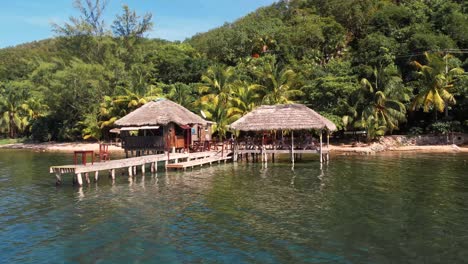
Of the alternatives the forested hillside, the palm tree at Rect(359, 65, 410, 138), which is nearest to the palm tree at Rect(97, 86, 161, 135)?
the forested hillside

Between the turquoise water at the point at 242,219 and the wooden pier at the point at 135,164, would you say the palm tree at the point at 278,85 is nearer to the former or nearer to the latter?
the wooden pier at the point at 135,164

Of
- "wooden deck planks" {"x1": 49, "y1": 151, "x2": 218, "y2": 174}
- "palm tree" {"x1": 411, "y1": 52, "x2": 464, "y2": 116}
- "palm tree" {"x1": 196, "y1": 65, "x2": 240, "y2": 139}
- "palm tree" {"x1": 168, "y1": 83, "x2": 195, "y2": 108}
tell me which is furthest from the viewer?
"palm tree" {"x1": 168, "y1": 83, "x2": 195, "y2": 108}

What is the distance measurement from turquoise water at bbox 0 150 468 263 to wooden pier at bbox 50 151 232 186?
2.55ft

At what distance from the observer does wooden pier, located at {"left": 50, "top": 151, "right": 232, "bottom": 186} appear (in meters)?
20.5

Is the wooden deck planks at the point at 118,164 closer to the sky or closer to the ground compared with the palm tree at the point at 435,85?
closer to the ground

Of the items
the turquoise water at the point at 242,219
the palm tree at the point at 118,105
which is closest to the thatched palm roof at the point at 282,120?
the turquoise water at the point at 242,219

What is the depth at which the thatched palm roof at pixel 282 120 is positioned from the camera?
2745 centimetres

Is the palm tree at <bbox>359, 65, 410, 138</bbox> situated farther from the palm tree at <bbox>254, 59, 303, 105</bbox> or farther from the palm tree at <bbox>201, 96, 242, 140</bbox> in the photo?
the palm tree at <bbox>201, 96, 242, 140</bbox>

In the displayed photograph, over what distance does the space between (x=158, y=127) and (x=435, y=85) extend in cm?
2434

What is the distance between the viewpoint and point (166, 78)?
56.8m

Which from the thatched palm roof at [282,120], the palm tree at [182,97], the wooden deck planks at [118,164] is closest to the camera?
the wooden deck planks at [118,164]

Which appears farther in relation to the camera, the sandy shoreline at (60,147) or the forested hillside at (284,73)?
the sandy shoreline at (60,147)

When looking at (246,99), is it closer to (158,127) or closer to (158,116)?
(158,116)

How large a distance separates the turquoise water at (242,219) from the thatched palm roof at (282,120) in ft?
13.6
